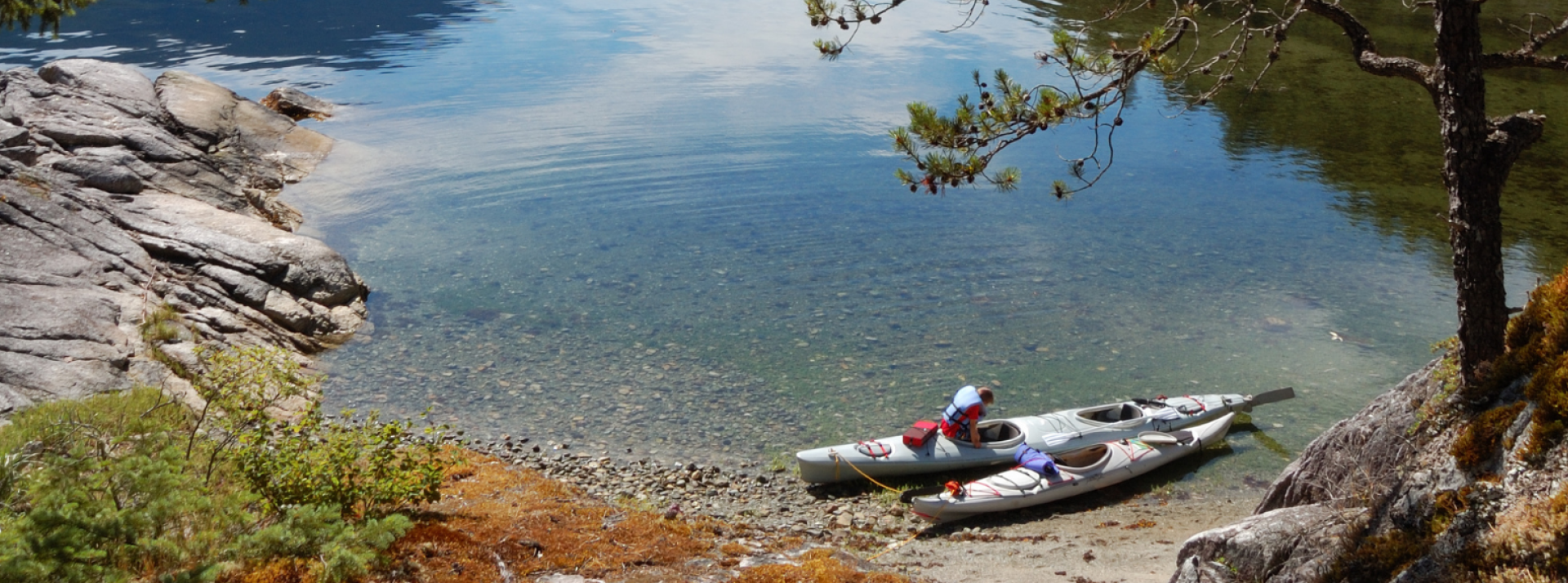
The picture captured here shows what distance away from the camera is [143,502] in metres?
6.19

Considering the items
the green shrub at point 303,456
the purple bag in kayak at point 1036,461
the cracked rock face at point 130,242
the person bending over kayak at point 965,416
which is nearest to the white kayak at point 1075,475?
the purple bag in kayak at point 1036,461

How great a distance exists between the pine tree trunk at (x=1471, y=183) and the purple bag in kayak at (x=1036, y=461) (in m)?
5.97

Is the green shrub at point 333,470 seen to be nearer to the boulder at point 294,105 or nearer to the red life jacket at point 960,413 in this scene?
the red life jacket at point 960,413

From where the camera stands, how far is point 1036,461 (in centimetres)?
1208

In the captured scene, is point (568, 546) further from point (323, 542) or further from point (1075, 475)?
point (1075, 475)

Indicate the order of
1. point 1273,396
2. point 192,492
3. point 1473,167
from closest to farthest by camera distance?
1. point 1473,167
2. point 192,492
3. point 1273,396

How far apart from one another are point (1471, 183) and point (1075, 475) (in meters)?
6.64

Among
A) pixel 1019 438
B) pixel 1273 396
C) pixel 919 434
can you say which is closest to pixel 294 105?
pixel 919 434

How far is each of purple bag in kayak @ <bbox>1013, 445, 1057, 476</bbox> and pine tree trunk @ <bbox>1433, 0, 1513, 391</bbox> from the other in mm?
5970

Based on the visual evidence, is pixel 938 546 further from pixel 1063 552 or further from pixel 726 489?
pixel 726 489

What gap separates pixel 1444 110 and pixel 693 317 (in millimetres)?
12985

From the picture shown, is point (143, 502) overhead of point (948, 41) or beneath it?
beneath

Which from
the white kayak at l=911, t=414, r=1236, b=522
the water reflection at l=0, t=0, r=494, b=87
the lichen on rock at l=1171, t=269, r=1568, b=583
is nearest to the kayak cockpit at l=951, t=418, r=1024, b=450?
the white kayak at l=911, t=414, r=1236, b=522

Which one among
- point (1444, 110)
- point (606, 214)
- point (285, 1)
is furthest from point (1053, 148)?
point (285, 1)
